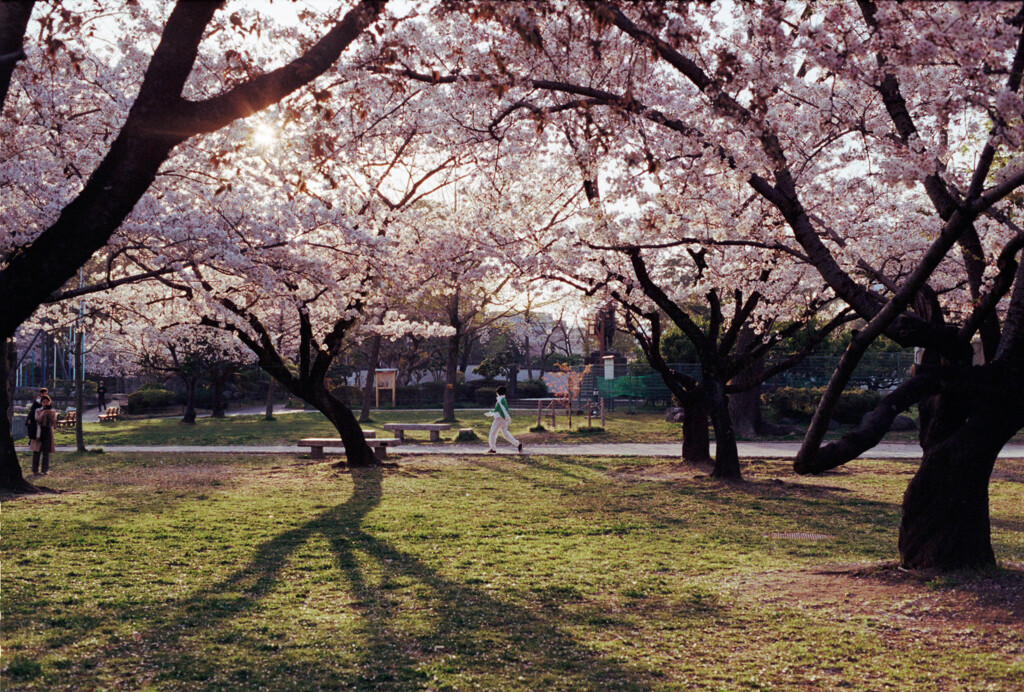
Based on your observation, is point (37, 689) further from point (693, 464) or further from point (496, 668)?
point (693, 464)

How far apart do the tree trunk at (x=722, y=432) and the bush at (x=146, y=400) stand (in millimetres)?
33566

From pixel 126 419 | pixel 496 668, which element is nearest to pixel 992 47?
pixel 496 668

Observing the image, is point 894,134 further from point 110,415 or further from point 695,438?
point 110,415

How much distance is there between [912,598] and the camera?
23.3 feet

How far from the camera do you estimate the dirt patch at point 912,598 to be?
6.25 m

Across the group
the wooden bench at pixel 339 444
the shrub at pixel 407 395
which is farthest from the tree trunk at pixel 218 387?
the wooden bench at pixel 339 444

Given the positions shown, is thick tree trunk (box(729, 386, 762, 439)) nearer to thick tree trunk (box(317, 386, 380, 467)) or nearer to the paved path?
the paved path

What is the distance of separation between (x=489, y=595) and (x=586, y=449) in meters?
15.3

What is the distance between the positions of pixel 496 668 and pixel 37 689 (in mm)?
2595

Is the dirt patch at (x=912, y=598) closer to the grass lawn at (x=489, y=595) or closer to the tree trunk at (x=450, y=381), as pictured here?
the grass lawn at (x=489, y=595)

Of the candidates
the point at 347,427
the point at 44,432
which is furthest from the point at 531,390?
the point at 44,432

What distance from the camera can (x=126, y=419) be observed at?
1547 inches

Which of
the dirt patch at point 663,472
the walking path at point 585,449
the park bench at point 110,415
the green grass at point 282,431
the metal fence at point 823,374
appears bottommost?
the dirt patch at point 663,472

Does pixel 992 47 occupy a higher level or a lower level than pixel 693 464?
higher
